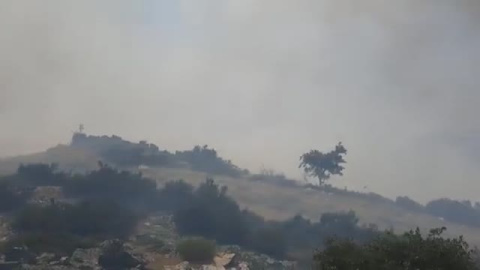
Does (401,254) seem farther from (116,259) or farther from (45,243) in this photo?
(45,243)

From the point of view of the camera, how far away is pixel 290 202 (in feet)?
583

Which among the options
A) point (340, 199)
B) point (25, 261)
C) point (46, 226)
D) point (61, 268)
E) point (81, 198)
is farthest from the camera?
point (340, 199)

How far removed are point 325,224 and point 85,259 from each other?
70292 millimetres

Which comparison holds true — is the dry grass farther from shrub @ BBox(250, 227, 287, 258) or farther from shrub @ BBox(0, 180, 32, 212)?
shrub @ BBox(0, 180, 32, 212)

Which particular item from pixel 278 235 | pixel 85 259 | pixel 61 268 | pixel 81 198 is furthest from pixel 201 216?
pixel 61 268

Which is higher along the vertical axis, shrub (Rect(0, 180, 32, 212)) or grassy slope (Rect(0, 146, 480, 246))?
grassy slope (Rect(0, 146, 480, 246))

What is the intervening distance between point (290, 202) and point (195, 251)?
77.6m

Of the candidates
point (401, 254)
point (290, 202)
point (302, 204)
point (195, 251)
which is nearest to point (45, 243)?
point (195, 251)

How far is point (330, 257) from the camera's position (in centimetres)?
3672

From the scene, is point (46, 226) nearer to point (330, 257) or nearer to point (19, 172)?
point (19, 172)

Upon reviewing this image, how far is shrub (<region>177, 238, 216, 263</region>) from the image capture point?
336 feet

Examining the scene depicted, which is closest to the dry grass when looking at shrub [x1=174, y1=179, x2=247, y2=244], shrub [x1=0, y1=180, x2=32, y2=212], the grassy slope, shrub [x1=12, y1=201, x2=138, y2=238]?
the grassy slope

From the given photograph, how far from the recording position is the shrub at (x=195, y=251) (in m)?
102

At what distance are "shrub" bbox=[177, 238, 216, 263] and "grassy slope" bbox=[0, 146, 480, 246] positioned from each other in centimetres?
5508
